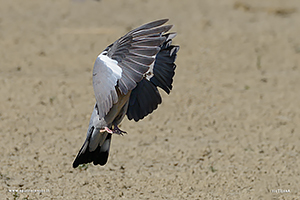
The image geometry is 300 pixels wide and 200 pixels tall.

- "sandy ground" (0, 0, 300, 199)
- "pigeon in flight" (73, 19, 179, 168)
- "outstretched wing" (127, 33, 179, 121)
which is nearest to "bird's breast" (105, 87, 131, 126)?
"pigeon in flight" (73, 19, 179, 168)

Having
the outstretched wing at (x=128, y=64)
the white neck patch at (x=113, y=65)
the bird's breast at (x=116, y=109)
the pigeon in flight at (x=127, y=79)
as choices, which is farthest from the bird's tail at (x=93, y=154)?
→ the white neck patch at (x=113, y=65)

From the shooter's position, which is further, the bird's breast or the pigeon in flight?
the bird's breast

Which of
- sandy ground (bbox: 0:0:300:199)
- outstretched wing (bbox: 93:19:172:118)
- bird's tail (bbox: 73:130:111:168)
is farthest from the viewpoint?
sandy ground (bbox: 0:0:300:199)

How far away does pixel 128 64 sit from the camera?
148 inches

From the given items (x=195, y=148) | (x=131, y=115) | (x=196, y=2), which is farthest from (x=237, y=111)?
(x=196, y=2)

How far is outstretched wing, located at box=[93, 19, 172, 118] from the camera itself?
3688 mm

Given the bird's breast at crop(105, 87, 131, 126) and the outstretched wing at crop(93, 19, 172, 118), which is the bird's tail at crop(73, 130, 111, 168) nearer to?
the bird's breast at crop(105, 87, 131, 126)

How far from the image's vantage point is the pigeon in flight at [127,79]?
370 cm

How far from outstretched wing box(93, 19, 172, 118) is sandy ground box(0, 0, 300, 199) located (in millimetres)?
1079

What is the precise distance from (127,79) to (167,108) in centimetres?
256

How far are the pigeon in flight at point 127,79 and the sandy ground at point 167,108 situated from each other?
1.93 ft

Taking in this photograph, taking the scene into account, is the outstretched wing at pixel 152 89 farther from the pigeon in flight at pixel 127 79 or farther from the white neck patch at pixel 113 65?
the white neck patch at pixel 113 65

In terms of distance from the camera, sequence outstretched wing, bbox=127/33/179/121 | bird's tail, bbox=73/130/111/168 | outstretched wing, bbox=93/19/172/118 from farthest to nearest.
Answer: outstretched wing, bbox=127/33/179/121, bird's tail, bbox=73/130/111/168, outstretched wing, bbox=93/19/172/118

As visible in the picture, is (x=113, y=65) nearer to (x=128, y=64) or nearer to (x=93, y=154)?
(x=128, y=64)
